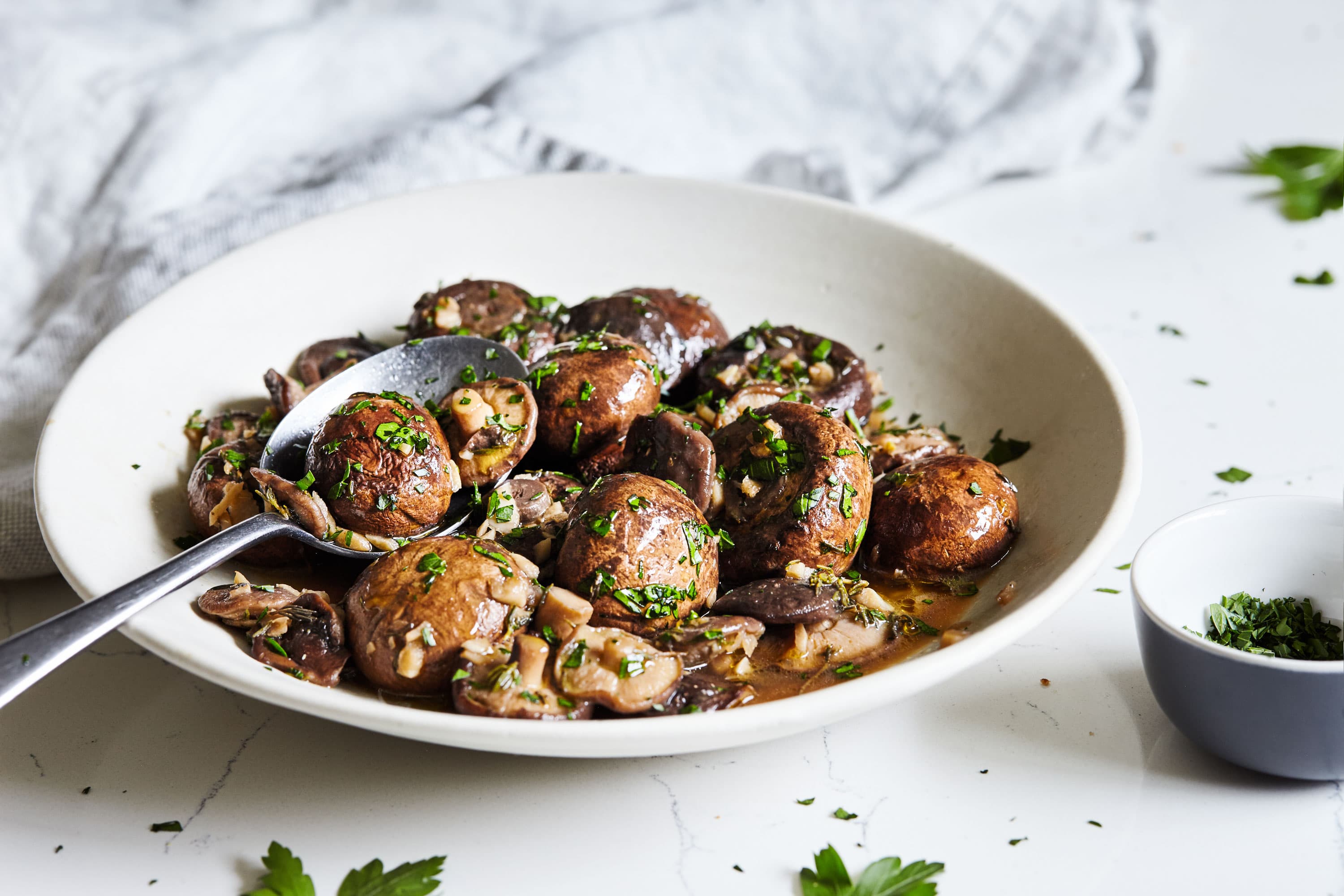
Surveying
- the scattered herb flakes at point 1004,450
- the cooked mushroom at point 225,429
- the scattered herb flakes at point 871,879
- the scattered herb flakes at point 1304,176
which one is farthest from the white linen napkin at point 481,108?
the scattered herb flakes at point 871,879

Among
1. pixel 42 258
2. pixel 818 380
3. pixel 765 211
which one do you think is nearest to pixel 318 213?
pixel 42 258

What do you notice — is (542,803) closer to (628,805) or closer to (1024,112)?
(628,805)

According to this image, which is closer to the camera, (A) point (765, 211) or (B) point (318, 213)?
(A) point (765, 211)

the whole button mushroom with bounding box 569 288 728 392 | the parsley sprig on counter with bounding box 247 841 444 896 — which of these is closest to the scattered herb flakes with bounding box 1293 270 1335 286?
the whole button mushroom with bounding box 569 288 728 392

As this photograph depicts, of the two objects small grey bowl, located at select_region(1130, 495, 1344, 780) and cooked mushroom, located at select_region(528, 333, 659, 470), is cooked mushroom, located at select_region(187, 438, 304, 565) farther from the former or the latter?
small grey bowl, located at select_region(1130, 495, 1344, 780)

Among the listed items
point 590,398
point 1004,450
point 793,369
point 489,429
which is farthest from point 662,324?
point 1004,450
